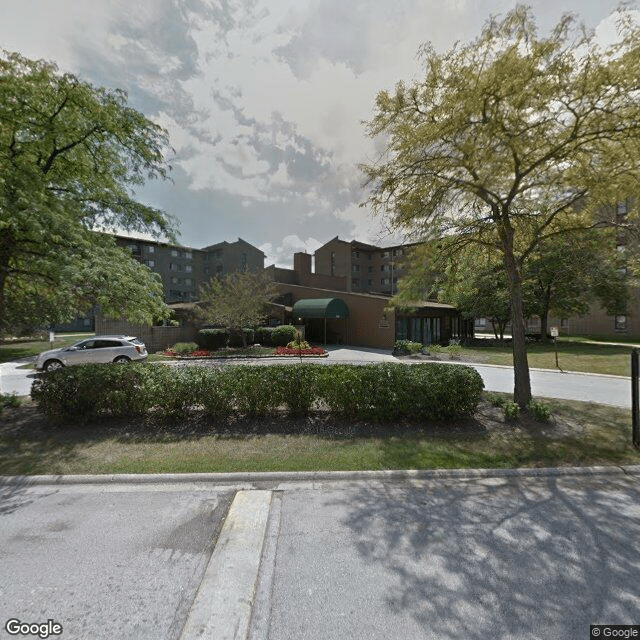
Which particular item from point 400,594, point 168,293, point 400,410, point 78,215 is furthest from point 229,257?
point 400,594

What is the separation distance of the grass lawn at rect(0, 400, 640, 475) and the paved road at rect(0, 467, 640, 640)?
0.48 m

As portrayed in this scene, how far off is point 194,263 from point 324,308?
40807 millimetres

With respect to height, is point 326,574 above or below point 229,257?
Result: below

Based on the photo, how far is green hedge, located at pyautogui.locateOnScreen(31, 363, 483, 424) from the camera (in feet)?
22.5

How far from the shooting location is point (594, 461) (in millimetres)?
5293

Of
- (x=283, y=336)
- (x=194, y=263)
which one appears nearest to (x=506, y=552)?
(x=283, y=336)

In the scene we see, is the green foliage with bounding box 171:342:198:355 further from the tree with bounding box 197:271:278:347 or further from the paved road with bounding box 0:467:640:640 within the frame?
the paved road with bounding box 0:467:640:640

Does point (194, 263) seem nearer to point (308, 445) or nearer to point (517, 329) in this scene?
point (308, 445)

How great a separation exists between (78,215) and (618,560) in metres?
10.8

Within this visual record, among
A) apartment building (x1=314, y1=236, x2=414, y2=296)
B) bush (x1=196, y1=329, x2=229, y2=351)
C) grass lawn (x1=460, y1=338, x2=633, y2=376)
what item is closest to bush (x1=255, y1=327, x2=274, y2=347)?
bush (x1=196, y1=329, x2=229, y2=351)

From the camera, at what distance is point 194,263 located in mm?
58094

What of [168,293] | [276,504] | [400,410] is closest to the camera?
[276,504]

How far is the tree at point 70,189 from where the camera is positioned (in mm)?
6199

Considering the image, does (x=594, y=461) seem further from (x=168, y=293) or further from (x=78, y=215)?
(x=168, y=293)
